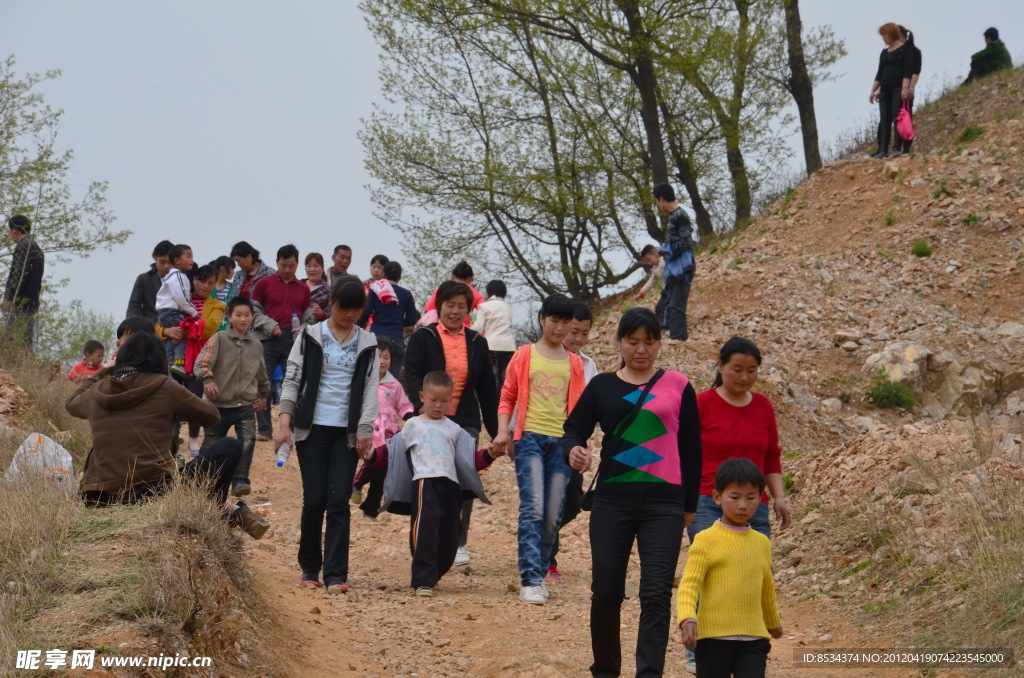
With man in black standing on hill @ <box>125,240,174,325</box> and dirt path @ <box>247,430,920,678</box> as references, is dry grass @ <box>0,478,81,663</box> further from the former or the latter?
man in black standing on hill @ <box>125,240,174,325</box>

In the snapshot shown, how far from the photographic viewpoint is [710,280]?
17.9 metres

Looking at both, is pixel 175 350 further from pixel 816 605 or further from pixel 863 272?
pixel 863 272

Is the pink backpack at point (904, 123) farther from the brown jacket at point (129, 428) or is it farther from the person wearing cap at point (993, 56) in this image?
the brown jacket at point (129, 428)

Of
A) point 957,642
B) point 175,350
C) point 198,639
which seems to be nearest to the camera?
point 198,639

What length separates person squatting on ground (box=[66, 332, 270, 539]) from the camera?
6488 mm

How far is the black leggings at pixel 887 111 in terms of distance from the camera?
1823cm

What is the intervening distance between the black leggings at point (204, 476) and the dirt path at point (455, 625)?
A: 70cm

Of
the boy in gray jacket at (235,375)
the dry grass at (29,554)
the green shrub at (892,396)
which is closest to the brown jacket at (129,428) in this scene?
the dry grass at (29,554)

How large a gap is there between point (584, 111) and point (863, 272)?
10080 mm

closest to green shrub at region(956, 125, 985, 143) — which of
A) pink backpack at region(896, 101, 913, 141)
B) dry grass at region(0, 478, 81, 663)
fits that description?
pink backpack at region(896, 101, 913, 141)

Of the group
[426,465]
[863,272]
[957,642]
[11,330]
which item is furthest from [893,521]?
[11,330]

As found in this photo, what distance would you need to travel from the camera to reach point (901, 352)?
1450cm

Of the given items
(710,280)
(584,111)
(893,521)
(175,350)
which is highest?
(584,111)

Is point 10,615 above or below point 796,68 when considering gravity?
below
